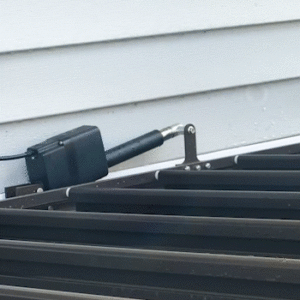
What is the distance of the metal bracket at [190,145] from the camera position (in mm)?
2002

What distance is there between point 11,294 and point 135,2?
1063 mm

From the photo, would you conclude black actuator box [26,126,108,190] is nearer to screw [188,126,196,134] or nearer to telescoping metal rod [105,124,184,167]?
telescoping metal rod [105,124,184,167]

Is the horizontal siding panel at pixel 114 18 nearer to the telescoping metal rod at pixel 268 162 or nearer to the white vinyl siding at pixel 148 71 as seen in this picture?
the white vinyl siding at pixel 148 71

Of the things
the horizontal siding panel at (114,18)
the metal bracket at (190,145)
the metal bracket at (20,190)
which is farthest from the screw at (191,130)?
the metal bracket at (20,190)

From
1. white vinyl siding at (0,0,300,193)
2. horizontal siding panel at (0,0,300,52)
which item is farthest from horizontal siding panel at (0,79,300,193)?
horizontal siding panel at (0,0,300,52)

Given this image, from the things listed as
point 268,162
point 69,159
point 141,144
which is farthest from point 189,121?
point 69,159

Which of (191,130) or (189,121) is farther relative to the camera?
(189,121)

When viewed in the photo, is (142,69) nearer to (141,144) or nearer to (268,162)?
(141,144)

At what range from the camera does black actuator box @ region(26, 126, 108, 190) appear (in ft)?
5.71

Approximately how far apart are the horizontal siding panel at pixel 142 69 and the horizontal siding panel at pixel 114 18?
0.03 meters

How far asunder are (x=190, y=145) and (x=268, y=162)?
242mm

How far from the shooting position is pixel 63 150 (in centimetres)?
175

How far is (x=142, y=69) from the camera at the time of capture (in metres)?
1.99

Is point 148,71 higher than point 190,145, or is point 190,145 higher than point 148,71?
point 148,71
